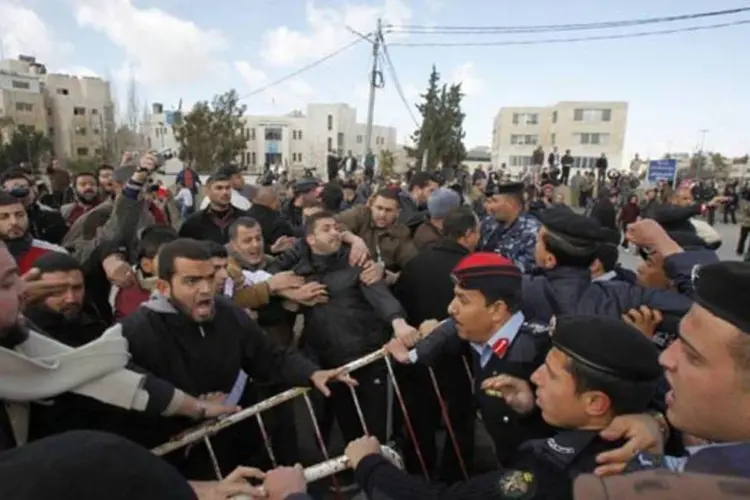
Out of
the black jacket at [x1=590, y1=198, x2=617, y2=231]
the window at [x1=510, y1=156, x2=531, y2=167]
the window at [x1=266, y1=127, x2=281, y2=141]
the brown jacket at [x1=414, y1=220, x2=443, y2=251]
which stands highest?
the window at [x1=266, y1=127, x2=281, y2=141]

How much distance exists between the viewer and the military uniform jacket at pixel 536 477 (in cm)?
166

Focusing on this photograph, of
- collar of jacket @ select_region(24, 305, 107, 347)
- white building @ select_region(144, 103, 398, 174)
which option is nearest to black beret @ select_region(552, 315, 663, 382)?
collar of jacket @ select_region(24, 305, 107, 347)

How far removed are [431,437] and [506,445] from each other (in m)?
1.57

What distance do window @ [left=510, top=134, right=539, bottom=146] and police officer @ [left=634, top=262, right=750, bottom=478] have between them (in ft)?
253

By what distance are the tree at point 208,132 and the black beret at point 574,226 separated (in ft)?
92.4

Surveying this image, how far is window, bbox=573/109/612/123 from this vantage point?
220 ft

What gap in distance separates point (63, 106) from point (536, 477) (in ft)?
236

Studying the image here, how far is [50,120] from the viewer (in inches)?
2378

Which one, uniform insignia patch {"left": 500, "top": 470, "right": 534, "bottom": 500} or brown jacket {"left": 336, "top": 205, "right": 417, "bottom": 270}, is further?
brown jacket {"left": 336, "top": 205, "right": 417, "bottom": 270}

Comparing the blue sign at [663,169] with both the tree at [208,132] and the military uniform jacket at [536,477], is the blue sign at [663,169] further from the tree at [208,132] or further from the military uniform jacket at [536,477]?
the tree at [208,132]

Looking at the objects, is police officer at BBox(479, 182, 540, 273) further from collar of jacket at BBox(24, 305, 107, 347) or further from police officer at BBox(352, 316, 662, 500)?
collar of jacket at BBox(24, 305, 107, 347)

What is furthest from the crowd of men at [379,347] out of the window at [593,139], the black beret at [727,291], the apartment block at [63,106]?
the window at [593,139]

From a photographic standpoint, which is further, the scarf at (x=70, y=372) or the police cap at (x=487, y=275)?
the police cap at (x=487, y=275)

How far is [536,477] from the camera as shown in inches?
66.1
